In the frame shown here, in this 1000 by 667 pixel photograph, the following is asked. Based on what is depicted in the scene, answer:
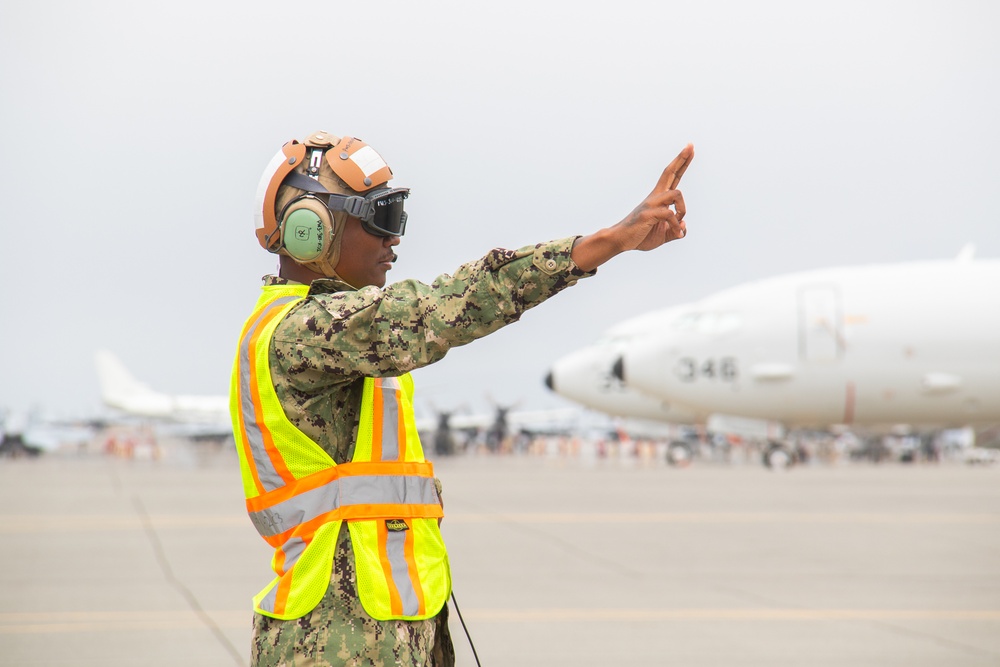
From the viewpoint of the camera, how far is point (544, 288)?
221cm

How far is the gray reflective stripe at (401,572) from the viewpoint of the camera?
8.21 feet

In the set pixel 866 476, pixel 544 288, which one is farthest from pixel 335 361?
pixel 866 476

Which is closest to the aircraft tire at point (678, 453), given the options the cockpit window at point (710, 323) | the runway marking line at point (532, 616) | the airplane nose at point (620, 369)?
the airplane nose at point (620, 369)

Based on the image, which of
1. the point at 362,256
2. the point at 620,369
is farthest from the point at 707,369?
the point at 362,256

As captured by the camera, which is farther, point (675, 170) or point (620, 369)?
point (620, 369)

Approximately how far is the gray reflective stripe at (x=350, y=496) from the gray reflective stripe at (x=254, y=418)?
63 mm

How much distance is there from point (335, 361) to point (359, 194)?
0.48 meters

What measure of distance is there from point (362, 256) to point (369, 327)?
17.7 inches

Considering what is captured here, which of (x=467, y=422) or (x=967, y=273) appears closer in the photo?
(x=967, y=273)

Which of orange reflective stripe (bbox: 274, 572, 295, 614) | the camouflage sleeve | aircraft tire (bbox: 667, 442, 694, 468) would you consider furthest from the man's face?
aircraft tire (bbox: 667, 442, 694, 468)

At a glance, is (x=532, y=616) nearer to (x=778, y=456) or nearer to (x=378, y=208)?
(x=378, y=208)

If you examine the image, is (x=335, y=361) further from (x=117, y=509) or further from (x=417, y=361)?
(x=117, y=509)

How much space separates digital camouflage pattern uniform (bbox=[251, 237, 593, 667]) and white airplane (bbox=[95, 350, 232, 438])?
56.7 m

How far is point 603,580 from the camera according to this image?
1090 cm
